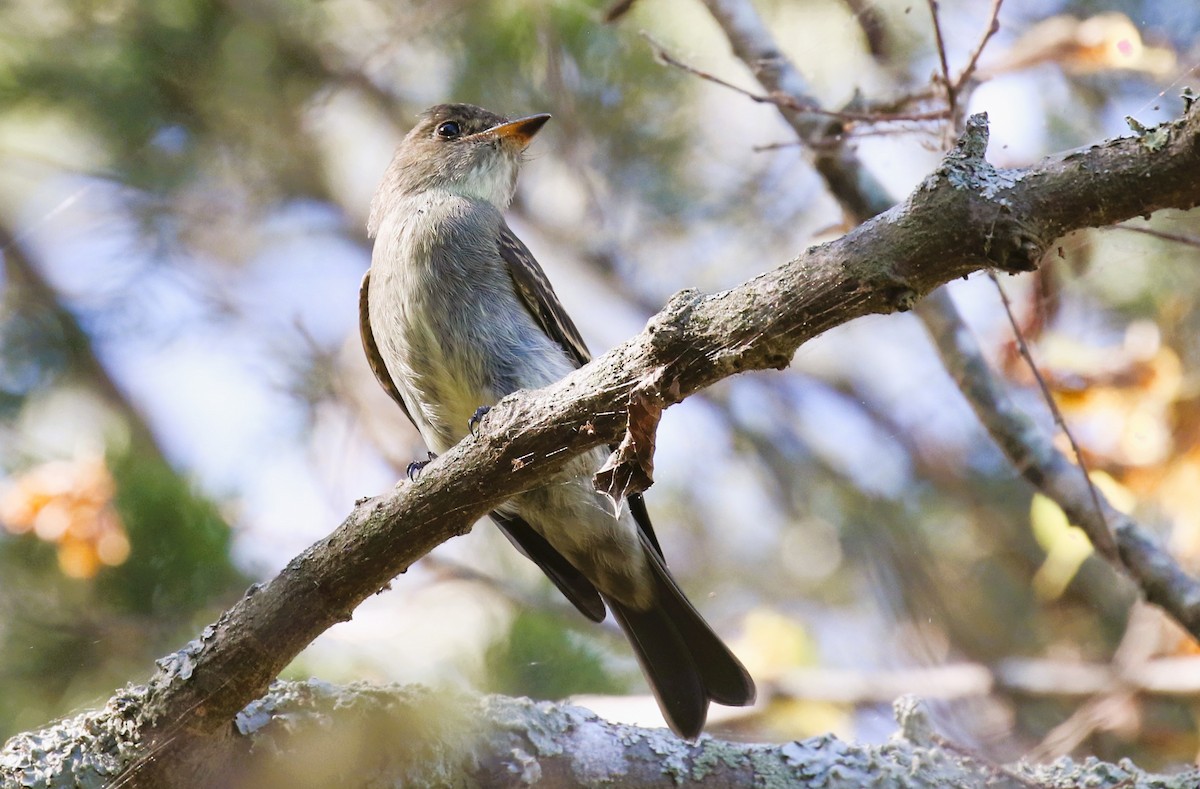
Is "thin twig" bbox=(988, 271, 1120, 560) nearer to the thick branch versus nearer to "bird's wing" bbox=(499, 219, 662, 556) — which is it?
"bird's wing" bbox=(499, 219, 662, 556)

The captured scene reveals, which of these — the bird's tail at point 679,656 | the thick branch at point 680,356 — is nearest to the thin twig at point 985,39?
the thick branch at point 680,356

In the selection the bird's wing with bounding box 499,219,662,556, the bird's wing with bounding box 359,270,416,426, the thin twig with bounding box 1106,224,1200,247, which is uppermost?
the bird's wing with bounding box 359,270,416,426

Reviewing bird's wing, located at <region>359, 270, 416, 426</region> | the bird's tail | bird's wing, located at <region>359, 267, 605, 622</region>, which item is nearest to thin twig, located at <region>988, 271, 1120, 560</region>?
the bird's tail

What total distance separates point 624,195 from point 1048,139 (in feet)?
6.10

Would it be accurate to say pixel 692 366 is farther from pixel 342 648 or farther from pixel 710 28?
pixel 710 28

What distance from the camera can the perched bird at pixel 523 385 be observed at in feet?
10.8

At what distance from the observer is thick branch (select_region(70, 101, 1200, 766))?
177cm

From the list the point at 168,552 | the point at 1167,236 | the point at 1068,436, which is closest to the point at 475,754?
the point at 168,552

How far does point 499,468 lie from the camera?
2.26 metres

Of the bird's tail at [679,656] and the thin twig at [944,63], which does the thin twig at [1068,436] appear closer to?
the thin twig at [944,63]

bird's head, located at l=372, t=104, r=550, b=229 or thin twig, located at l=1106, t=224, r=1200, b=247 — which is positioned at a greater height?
bird's head, located at l=372, t=104, r=550, b=229

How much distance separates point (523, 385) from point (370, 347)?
815 mm

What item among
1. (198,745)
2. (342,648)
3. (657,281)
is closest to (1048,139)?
(657,281)

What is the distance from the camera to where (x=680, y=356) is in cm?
199
